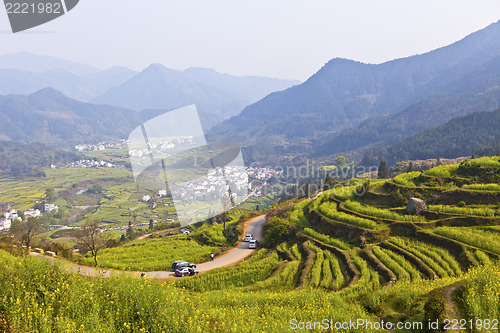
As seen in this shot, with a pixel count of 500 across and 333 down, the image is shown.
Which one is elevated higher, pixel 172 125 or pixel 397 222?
pixel 172 125

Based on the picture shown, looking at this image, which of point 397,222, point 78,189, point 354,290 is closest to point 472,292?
point 354,290

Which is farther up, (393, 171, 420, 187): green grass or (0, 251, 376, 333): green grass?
(0, 251, 376, 333): green grass

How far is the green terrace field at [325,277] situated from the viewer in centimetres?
602

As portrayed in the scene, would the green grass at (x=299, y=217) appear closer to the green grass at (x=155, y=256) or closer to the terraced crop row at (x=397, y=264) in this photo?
the green grass at (x=155, y=256)

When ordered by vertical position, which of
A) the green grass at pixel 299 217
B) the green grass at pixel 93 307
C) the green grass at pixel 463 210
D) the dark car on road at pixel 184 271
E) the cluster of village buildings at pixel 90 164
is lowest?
the green grass at pixel 299 217

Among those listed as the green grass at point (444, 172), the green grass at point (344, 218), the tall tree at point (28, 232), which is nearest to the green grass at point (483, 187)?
the green grass at point (444, 172)

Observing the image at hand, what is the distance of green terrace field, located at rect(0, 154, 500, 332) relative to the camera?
602cm

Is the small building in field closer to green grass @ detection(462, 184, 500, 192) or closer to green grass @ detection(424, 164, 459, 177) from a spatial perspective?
green grass @ detection(424, 164, 459, 177)

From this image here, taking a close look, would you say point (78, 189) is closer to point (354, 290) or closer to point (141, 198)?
point (141, 198)

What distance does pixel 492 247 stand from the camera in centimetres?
1661

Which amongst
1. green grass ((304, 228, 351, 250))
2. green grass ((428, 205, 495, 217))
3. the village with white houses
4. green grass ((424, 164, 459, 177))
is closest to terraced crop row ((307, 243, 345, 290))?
green grass ((304, 228, 351, 250))

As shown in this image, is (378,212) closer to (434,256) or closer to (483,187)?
(434,256)

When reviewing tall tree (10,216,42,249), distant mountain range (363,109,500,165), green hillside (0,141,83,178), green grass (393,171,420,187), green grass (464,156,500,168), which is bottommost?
distant mountain range (363,109,500,165)

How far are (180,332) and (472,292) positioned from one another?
278 inches
